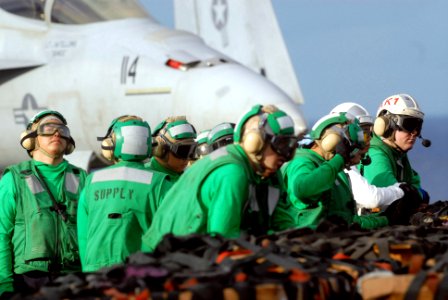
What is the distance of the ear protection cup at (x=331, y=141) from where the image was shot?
8.93 meters

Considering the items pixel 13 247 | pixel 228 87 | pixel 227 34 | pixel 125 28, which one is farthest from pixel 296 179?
pixel 227 34

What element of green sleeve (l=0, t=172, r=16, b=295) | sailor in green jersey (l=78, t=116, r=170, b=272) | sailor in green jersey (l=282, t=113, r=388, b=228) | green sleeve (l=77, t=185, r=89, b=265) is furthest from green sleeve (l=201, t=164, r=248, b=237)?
green sleeve (l=0, t=172, r=16, b=295)

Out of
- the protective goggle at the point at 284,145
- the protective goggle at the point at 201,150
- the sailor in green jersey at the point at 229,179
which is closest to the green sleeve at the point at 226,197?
the sailor in green jersey at the point at 229,179

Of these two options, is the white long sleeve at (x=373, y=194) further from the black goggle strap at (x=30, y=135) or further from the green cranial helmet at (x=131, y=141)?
the black goggle strap at (x=30, y=135)

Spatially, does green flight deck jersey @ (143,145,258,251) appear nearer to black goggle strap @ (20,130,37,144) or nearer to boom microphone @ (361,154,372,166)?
black goggle strap @ (20,130,37,144)

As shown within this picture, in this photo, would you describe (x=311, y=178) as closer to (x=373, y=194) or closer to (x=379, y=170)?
(x=373, y=194)

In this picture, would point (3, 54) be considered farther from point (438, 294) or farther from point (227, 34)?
point (438, 294)

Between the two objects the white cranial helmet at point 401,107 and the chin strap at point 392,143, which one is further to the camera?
the white cranial helmet at point 401,107

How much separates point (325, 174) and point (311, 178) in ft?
0.34

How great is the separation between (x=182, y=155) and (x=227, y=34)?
19.3m

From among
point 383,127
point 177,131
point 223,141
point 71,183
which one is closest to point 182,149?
point 177,131

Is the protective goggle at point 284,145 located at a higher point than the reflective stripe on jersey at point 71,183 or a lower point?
higher

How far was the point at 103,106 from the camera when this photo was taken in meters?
18.2

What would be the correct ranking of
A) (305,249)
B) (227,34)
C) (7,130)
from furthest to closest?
(227,34) → (7,130) → (305,249)
